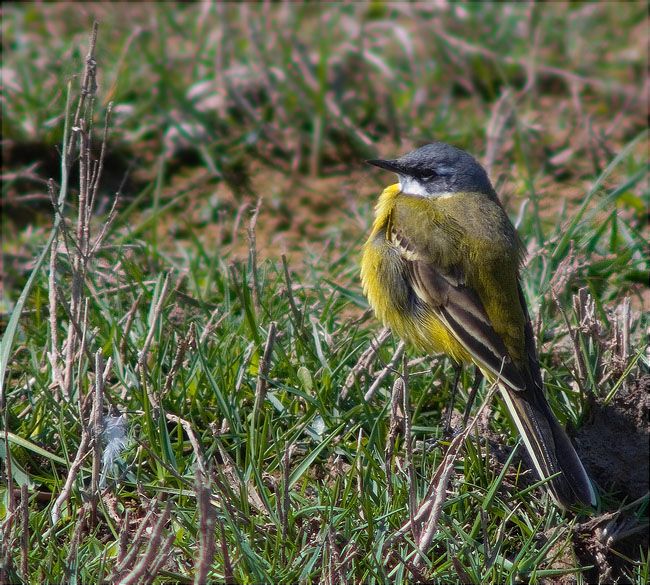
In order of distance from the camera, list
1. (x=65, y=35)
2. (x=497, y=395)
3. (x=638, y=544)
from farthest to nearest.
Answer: (x=65, y=35) → (x=497, y=395) → (x=638, y=544)

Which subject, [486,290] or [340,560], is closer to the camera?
[340,560]

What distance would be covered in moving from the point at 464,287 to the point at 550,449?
0.97 metres

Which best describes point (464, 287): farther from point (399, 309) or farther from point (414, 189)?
point (414, 189)

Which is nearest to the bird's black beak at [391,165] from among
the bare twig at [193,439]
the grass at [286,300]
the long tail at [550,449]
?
the grass at [286,300]

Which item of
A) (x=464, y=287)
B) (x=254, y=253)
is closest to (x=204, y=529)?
(x=254, y=253)

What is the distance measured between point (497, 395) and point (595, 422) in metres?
0.51

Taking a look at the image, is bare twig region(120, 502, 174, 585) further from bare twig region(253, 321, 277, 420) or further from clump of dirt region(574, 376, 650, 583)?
clump of dirt region(574, 376, 650, 583)

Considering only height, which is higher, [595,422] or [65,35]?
[65,35]

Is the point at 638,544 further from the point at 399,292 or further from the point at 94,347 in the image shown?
the point at 94,347

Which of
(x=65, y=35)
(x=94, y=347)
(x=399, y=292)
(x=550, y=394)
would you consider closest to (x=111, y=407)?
(x=94, y=347)

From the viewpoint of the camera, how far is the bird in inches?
165

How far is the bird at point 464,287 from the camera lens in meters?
4.20

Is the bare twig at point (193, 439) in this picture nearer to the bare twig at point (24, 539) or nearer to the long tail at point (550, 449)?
the bare twig at point (24, 539)

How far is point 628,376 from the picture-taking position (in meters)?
4.73
